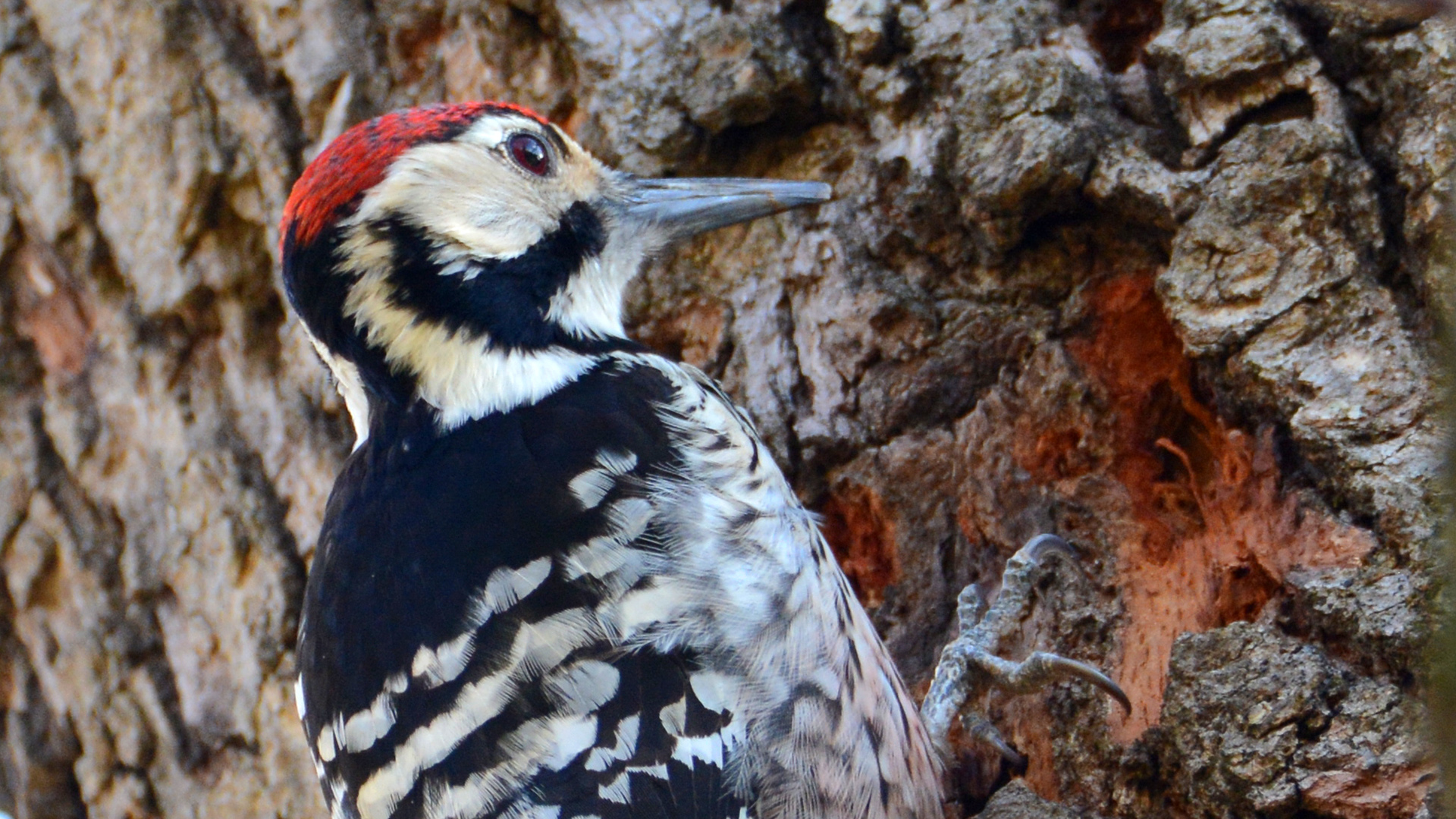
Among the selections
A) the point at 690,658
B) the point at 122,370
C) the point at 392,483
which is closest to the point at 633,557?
the point at 690,658

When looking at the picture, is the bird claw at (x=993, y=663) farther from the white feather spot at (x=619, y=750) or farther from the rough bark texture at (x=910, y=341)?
the white feather spot at (x=619, y=750)

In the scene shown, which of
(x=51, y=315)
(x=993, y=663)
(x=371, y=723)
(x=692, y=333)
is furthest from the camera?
(x=51, y=315)

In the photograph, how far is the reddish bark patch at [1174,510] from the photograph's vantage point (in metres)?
1.70

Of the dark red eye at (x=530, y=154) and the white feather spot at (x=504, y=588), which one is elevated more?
the dark red eye at (x=530, y=154)

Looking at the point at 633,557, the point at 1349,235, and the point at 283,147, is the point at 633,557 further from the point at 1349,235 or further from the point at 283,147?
the point at 283,147

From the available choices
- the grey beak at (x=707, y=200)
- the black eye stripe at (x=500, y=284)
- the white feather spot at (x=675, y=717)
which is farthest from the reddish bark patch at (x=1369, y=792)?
the black eye stripe at (x=500, y=284)

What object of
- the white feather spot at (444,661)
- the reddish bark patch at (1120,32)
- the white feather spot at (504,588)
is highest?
the reddish bark patch at (1120,32)

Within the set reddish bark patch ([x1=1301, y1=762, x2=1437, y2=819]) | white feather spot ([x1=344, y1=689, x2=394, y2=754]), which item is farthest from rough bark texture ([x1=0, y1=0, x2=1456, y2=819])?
white feather spot ([x1=344, y1=689, x2=394, y2=754])

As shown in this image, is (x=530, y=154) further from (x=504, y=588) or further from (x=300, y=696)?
(x=300, y=696)

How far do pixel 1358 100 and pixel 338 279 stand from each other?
4.89ft

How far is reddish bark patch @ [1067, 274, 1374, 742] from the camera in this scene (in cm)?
170

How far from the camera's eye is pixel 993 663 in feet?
6.23

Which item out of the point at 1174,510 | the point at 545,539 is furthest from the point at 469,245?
the point at 1174,510

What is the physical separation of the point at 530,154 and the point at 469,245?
20 centimetres
